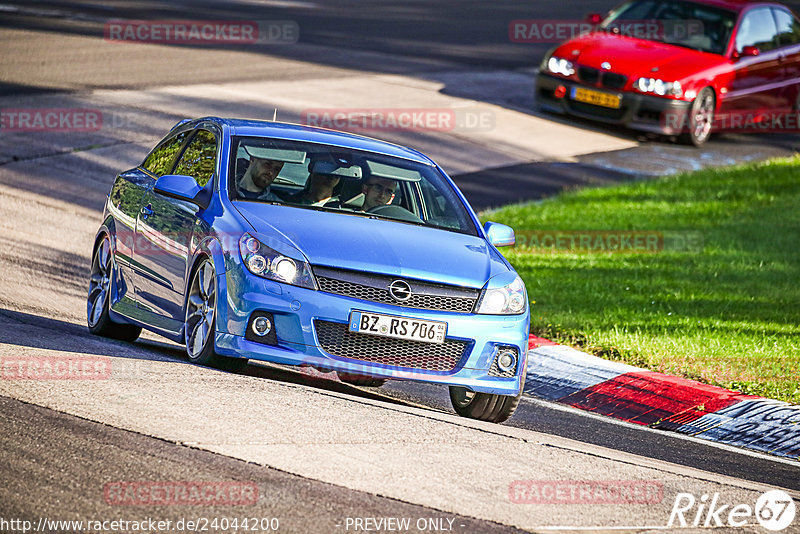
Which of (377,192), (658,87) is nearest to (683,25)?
(658,87)

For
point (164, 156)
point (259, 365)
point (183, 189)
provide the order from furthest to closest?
point (164, 156), point (259, 365), point (183, 189)

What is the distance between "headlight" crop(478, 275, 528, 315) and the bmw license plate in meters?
12.2

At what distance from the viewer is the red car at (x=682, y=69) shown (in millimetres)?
Result: 19281

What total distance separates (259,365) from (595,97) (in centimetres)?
1194

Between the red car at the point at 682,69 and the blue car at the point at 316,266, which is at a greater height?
the blue car at the point at 316,266

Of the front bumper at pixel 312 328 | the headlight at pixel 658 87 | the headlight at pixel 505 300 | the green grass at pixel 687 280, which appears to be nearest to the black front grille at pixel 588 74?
the headlight at pixel 658 87

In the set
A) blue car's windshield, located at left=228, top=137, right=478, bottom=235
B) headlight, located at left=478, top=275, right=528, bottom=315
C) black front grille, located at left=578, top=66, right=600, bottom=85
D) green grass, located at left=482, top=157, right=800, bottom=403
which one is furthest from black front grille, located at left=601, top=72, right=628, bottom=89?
headlight, located at left=478, top=275, right=528, bottom=315

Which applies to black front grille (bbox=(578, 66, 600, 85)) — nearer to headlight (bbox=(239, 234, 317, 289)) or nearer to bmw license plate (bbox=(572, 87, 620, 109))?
bmw license plate (bbox=(572, 87, 620, 109))

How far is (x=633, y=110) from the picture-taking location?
1936cm

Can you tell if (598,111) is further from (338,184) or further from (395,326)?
(395,326)

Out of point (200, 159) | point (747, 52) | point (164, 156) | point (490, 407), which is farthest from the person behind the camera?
point (747, 52)

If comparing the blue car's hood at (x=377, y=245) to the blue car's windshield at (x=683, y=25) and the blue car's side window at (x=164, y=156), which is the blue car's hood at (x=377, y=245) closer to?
the blue car's side window at (x=164, y=156)

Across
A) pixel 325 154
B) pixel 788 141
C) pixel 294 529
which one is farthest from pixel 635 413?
pixel 788 141

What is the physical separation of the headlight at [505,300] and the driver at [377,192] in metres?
1.09
